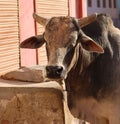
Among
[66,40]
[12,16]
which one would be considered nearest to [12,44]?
[12,16]

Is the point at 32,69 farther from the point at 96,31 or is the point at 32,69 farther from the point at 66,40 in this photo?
the point at 66,40

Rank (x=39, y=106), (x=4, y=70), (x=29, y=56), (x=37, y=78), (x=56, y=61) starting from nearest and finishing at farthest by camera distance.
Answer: (x=56, y=61) → (x=39, y=106) → (x=37, y=78) → (x=4, y=70) → (x=29, y=56)

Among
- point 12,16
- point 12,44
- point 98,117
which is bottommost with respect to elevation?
point 98,117

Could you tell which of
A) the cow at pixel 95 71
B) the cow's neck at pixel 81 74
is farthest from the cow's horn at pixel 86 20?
the cow's neck at pixel 81 74

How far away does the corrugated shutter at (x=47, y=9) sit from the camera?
8.99 m

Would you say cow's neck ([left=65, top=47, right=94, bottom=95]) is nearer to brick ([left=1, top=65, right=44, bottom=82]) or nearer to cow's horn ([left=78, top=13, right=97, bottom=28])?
cow's horn ([left=78, top=13, right=97, bottom=28])

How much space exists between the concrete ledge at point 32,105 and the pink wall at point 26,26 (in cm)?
258

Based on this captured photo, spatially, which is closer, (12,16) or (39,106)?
(39,106)

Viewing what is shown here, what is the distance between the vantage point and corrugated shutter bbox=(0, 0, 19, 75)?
7562 millimetres

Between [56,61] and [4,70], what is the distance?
3601 mm

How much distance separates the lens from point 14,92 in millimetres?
5699

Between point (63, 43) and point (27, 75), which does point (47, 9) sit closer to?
point (27, 75)

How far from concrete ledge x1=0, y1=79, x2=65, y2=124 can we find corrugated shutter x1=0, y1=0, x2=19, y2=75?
5.87 feet

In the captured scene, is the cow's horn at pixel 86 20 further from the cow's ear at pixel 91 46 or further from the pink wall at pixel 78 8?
the pink wall at pixel 78 8
